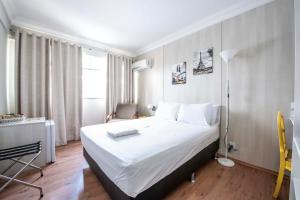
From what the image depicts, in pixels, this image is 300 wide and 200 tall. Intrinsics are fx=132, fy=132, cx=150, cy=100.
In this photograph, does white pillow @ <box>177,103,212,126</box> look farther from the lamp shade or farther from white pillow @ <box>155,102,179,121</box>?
the lamp shade

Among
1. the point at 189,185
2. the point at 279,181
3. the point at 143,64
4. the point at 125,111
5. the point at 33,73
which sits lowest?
the point at 189,185

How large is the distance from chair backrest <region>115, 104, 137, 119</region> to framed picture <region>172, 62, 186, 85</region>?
1.45 m

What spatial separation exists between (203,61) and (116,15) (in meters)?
1.91

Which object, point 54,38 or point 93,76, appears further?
point 93,76

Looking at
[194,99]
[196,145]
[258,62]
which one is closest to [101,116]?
[194,99]

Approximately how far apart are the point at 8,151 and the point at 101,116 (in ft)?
7.97

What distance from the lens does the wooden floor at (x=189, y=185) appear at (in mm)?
1517

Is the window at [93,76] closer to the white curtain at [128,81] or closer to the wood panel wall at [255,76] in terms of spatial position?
the white curtain at [128,81]

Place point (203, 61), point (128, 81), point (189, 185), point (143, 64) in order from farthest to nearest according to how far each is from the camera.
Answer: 1. point (128, 81)
2. point (143, 64)
3. point (203, 61)
4. point (189, 185)

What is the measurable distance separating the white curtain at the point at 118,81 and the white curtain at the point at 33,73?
1.47 meters

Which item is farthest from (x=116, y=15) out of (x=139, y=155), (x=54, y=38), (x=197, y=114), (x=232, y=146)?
(x=232, y=146)

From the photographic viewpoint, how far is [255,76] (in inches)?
82.6

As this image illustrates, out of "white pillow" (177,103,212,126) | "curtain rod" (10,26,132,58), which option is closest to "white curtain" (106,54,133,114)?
"curtain rod" (10,26,132,58)

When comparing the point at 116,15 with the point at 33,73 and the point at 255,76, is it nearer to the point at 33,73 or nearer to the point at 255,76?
the point at 33,73
